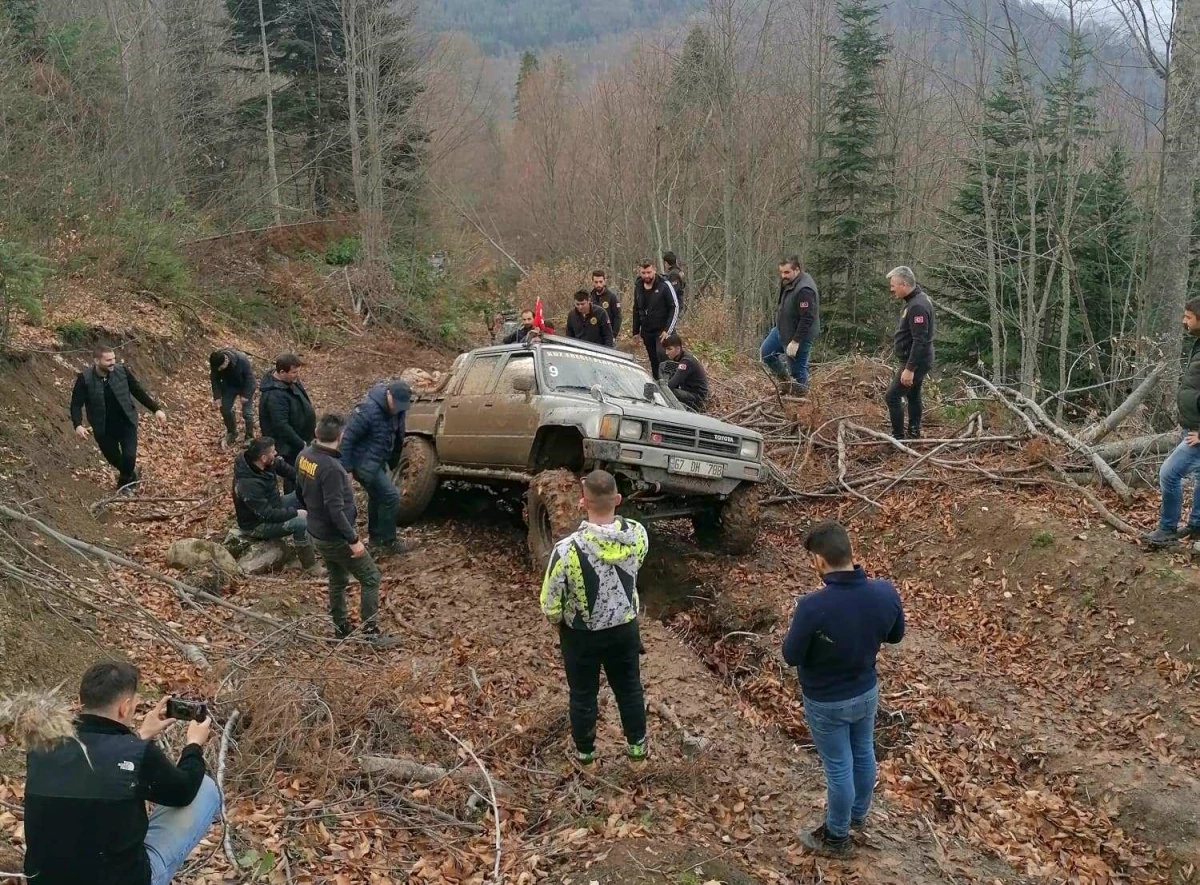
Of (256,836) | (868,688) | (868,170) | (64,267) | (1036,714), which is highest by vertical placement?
(868,170)

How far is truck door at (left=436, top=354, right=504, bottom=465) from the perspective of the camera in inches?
325

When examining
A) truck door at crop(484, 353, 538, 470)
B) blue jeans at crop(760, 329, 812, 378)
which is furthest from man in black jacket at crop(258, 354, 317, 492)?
blue jeans at crop(760, 329, 812, 378)

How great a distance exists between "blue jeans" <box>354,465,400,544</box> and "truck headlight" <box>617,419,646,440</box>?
7.44ft

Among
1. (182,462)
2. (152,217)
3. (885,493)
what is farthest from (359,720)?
(152,217)

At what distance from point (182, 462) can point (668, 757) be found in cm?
846

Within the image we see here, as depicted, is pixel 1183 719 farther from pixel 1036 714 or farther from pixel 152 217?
pixel 152 217

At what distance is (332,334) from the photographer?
19.9 metres

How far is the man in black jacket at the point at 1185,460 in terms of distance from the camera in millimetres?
6160

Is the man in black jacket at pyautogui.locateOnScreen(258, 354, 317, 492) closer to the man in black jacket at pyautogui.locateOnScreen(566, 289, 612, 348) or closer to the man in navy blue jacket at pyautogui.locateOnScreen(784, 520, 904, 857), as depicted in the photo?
the man in black jacket at pyautogui.locateOnScreen(566, 289, 612, 348)

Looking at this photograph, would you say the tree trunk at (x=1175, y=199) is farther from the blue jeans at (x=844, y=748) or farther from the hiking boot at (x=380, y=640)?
the hiking boot at (x=380, y=640)

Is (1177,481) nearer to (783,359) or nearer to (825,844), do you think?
(825,844)

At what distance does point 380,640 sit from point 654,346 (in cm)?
687

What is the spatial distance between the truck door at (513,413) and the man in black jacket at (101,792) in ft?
15.3

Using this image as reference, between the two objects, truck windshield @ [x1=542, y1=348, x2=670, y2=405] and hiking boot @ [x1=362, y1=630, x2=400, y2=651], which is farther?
truck windshield @ [x1=542, y1=348, x2=670, y2=405]
